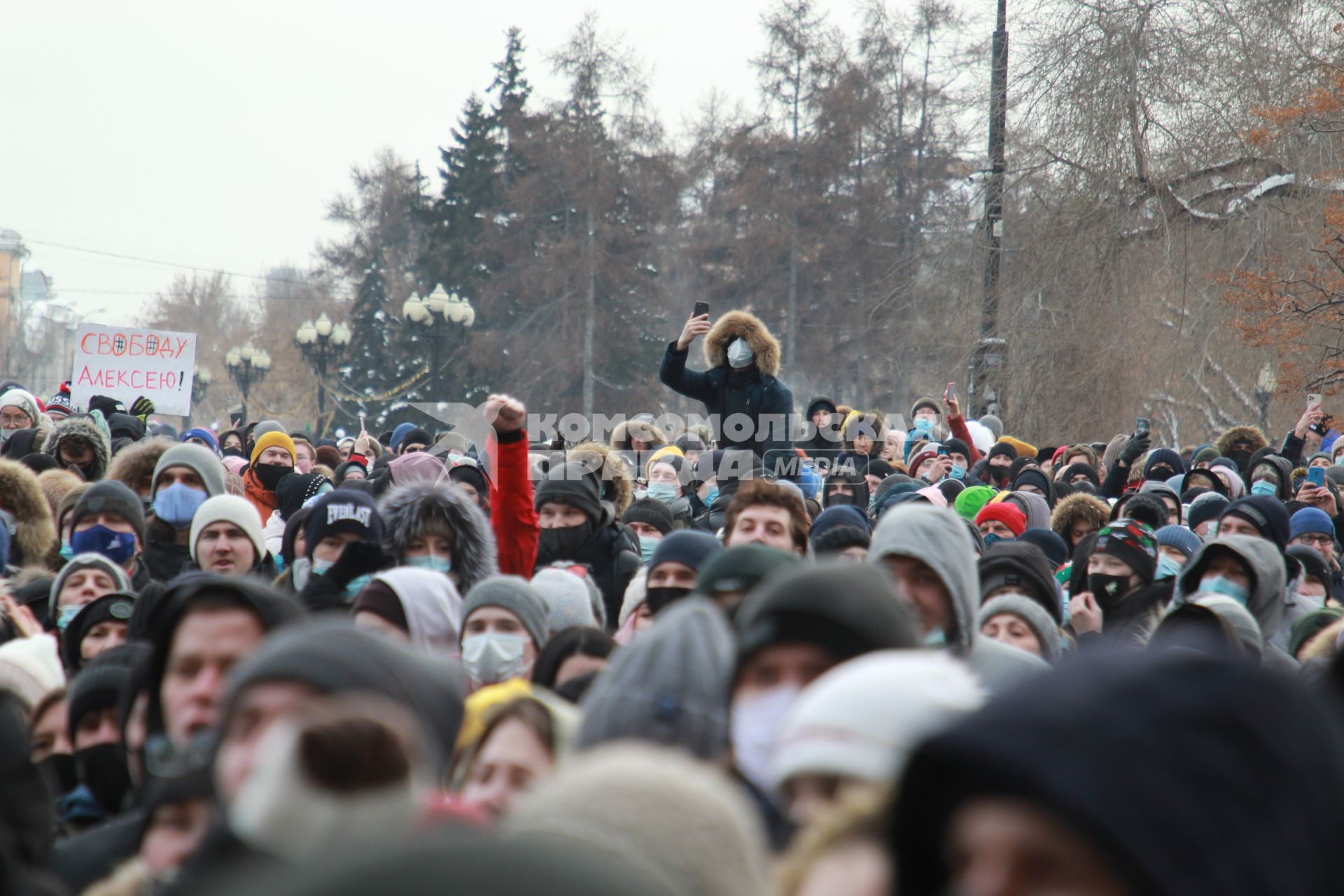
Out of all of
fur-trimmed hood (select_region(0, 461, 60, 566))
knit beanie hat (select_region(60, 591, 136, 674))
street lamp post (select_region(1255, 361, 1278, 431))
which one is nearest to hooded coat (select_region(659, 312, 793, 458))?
fur-trimmed hood (select_region(0, 461, 60, 566))

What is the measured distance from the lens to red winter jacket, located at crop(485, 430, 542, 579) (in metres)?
5.74

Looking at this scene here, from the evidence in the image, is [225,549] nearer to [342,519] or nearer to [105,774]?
[342,519]

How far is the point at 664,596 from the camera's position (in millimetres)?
4816

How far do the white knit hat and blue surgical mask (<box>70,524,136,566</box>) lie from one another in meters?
4.44

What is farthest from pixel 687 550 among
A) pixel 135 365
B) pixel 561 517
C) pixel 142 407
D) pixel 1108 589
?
pixel 135 365

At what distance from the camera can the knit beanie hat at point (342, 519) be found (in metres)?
5.19

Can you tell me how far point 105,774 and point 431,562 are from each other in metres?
1.89

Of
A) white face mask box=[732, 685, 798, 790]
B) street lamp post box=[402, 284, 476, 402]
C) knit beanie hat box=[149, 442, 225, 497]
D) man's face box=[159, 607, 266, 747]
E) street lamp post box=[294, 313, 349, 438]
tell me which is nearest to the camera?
white face mask box=[732, 685, 798, 790]

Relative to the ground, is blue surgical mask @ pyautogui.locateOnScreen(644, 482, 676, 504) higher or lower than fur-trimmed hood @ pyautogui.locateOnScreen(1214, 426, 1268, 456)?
lower

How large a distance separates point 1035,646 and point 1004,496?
3.97 metres

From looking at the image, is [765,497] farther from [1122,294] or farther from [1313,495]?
[1122,294]

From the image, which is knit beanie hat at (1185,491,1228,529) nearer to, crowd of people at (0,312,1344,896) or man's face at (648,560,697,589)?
crowd of people at (0,312,1344,896)

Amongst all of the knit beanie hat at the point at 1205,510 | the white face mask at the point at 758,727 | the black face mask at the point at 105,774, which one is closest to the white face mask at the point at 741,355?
the knit beanie hat at the point at 1205,510

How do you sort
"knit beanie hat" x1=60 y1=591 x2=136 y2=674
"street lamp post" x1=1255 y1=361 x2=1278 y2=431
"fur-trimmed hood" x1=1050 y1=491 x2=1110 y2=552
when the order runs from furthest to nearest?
1. "street lamp post" x1=1255 y1=361 x2=1278 y2=431
2. "fur-trimmed hood" x1=1050 y1=491 x2=1110 y2=552
3. "knit beanie hat" x1=60 y1=591 x2=136 y2=674
